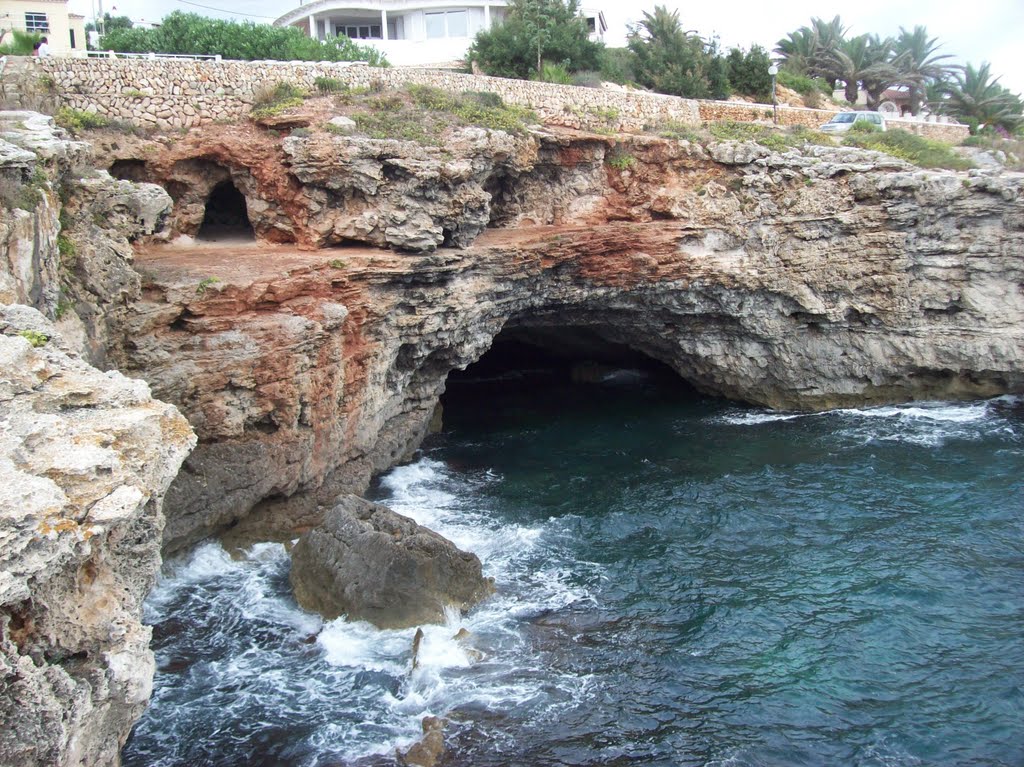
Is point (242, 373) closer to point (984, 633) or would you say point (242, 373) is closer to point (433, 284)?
point (433, 284)

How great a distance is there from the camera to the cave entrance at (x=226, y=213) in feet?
89.1

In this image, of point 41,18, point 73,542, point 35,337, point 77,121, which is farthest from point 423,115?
point 73,542

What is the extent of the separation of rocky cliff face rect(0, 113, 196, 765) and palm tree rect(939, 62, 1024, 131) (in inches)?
2041

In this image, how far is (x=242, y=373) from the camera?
19672 mm

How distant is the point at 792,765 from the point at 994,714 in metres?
4.17

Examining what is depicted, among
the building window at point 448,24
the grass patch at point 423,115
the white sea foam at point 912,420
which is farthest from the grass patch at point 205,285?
the building window at point 448,24

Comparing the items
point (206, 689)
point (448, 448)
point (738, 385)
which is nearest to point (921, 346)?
point (738, 385)

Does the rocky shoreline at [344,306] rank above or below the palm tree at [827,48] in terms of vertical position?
below

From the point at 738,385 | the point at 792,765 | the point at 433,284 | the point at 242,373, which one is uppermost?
the point at 433,284

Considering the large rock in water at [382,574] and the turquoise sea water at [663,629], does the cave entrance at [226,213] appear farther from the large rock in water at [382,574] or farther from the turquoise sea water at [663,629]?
the large rock in water at [382,574]

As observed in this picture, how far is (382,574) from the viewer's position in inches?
708

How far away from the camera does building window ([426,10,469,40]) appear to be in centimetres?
4581

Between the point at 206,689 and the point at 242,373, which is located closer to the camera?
the point at 206,689

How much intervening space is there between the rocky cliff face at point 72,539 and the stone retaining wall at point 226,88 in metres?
14.8
